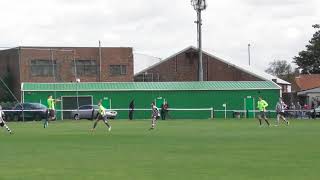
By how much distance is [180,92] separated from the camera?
228 feet

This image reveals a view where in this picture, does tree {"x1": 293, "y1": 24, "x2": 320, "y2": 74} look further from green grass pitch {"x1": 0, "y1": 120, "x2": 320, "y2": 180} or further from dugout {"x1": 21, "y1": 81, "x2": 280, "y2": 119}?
green grass pitch {"x1": 0, "y1": 120, "x2": 320, "y2": 180}

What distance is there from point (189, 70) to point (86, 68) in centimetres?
1286

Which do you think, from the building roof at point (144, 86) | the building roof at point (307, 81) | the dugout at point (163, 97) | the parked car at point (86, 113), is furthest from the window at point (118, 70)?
the building roof at point (307, 81)

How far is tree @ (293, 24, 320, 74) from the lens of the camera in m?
116

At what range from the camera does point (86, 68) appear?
79.8m

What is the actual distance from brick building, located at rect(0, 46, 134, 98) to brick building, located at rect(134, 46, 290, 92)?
5.73 metres

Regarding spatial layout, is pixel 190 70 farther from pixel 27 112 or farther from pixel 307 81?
pixel 307 81

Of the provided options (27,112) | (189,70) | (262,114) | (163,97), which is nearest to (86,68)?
(189,70)

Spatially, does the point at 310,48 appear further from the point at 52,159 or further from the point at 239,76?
the point at 52,159

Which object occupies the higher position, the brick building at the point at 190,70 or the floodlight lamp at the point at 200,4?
the floodlight lamp at the point at 200,4

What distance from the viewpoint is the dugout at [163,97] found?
68375 millimetres

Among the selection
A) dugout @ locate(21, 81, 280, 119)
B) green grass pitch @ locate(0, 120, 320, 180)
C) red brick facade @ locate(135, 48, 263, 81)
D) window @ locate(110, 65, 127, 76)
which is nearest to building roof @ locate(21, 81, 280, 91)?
dugout @ locate(21, 81, 280, 119)

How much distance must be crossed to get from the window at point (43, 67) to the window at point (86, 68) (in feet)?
9.99

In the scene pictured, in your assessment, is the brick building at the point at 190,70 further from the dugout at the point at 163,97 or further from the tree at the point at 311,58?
the tree at the point at 311,58
